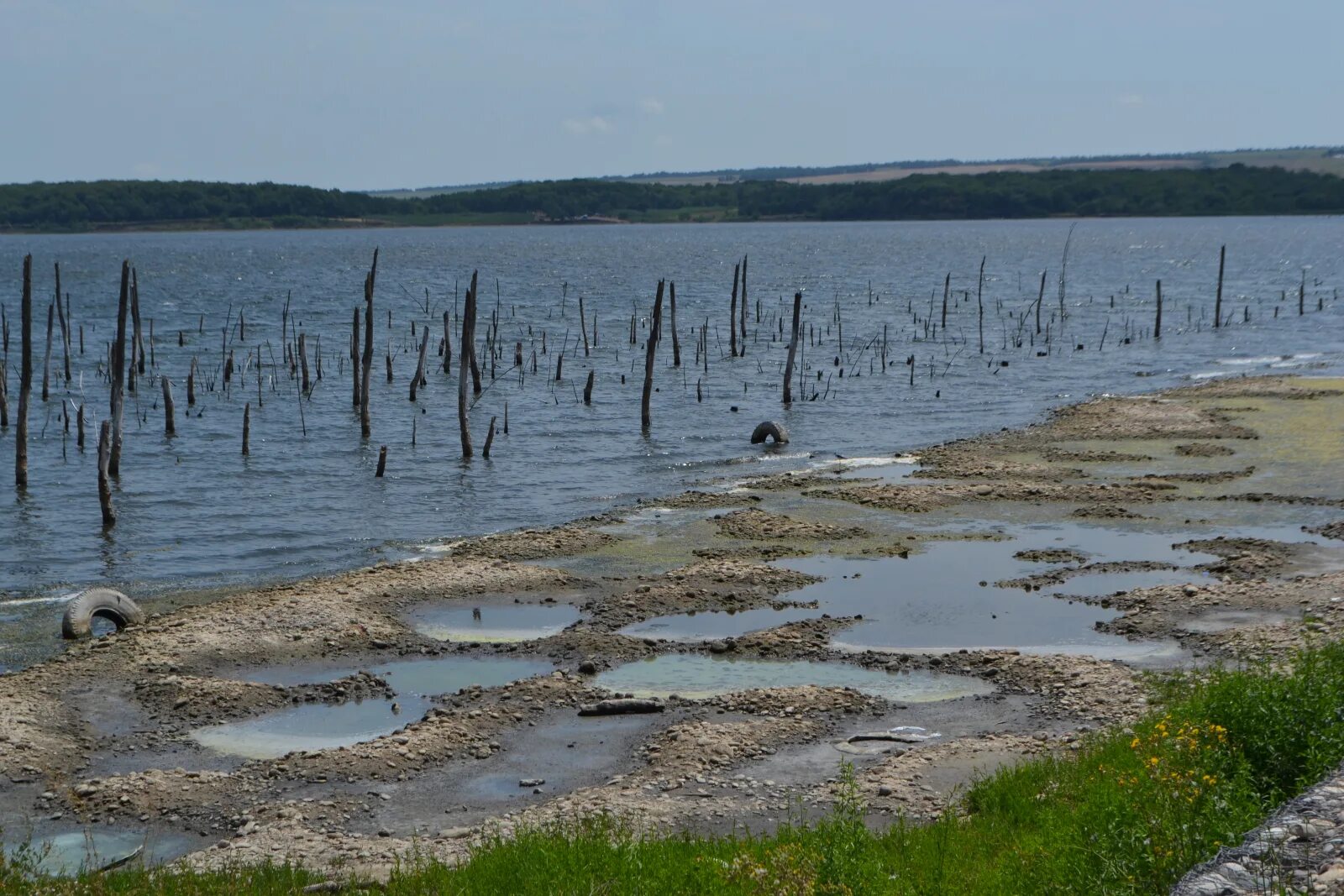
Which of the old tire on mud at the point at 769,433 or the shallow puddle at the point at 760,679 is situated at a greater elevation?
the old tire on mud at the point at 769,433

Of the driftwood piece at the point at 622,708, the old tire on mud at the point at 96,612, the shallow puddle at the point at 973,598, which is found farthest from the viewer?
the old tire on mud at the point at 96,612

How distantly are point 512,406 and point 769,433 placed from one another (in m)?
11.8

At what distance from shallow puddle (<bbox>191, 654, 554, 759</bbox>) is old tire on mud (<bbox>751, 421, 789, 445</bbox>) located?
1945cm

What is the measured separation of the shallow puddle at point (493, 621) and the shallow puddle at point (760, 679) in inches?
89.9

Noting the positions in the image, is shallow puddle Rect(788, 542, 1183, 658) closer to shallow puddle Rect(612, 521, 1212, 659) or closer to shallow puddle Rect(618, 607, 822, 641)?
shallow puddle Rect(612, 521, 1212, 659)

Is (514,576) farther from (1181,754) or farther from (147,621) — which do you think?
(1181,754)

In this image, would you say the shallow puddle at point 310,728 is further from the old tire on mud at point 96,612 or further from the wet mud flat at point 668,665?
the old tire on mud at point 96,612

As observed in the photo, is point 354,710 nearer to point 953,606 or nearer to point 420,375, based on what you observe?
point 953,606

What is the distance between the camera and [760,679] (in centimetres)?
1808

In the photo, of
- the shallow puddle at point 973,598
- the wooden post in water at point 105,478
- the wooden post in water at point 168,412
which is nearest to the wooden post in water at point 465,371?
the wooden post in water at point 168,412

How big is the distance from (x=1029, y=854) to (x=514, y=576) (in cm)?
1404

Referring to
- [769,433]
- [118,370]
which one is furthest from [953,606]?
[118,370]

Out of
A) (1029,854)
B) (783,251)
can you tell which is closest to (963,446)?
(1029,854)

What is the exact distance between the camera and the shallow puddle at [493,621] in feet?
66.5
